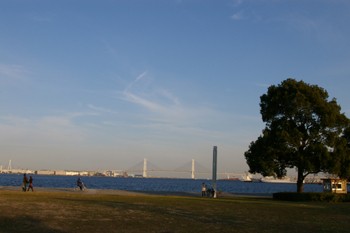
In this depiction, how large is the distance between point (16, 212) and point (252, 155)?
103ft

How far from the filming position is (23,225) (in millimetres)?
18469

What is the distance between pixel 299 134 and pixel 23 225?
114 feet

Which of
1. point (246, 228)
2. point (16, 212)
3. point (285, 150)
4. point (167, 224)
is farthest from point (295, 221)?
point (285, 150)

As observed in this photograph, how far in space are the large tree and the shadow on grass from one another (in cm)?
3202

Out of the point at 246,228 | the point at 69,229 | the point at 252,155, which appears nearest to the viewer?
the point at 69,229

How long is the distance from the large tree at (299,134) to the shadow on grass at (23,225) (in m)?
32.0

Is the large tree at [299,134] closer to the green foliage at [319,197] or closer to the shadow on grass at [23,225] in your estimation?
the green foliage at [319,197]

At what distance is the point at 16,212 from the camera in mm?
23000

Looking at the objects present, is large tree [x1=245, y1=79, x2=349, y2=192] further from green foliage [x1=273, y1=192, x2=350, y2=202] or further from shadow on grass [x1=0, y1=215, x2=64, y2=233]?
shadow on grass [x1=0, y1=215, x2=64, y2=233]

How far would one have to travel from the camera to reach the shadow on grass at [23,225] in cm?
1722

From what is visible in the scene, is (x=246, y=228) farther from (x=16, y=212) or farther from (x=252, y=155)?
(x=252, y=155)

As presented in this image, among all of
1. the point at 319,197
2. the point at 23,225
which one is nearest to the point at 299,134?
the point at 319,197

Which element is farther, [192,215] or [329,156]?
[329,156]

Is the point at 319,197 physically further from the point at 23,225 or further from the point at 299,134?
the point at 23,225
